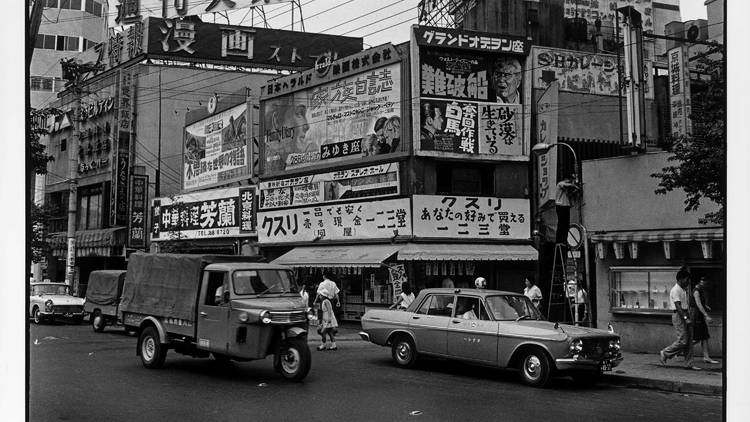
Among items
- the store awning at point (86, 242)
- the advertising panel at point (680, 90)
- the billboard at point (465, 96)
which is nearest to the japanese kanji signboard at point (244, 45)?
the billboard at point (465, 96)

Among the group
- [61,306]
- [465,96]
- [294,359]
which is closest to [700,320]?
[294,359]

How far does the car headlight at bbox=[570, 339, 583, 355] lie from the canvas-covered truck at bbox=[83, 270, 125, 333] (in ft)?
32.9

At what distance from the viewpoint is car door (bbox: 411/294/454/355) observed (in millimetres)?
12445

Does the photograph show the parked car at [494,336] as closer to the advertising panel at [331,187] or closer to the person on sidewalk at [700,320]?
the person on sidewalk at [700,320]

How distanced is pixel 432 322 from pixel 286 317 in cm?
300

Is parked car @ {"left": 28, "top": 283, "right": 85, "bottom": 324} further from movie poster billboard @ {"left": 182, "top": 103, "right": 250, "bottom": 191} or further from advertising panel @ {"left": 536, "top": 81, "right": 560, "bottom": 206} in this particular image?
advertising panel @ {"left": 536, "top": 81, "right": 560, "bottom": 206}

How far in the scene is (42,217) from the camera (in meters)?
8.64

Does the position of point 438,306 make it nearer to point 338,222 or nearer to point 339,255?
point 339,255

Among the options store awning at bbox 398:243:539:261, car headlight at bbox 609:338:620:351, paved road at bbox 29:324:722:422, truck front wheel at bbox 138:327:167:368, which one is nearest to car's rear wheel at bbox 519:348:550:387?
paved road at bbox 29:324:722:422

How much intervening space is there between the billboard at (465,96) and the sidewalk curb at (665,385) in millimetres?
11117

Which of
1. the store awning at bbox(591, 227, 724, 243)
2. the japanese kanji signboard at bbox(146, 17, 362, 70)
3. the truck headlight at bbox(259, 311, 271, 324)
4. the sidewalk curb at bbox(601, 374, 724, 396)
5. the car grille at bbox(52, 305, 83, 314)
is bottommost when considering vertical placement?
the sidewalk curb at bbox(601, 374, 724, 396)

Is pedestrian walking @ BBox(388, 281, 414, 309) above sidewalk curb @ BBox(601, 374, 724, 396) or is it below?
above
